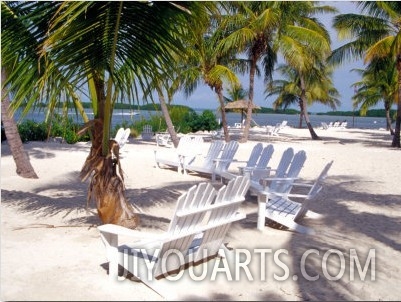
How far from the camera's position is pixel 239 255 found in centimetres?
448

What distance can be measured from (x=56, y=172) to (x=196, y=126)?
20.1 metres

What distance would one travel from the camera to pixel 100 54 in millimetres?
4602

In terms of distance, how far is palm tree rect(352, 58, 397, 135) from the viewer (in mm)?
31292

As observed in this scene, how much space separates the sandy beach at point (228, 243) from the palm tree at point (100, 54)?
0.74 m

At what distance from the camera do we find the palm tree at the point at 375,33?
19.3m

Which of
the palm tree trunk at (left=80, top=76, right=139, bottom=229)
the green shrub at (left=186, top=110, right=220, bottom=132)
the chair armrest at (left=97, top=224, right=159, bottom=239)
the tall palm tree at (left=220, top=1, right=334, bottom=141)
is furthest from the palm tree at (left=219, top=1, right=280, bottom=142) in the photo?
the chair armrest at (left=97, top=224, right=159, bottom=239)

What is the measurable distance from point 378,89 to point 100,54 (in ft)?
127

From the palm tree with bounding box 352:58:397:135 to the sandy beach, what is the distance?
1861 cm

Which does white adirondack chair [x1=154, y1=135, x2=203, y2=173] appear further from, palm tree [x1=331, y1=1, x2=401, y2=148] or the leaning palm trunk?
palm tree [x1=331, y1=1, x2=401, y2=148]

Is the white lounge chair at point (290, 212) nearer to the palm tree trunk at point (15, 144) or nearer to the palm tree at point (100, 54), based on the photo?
the palm tree at point (100, 54)

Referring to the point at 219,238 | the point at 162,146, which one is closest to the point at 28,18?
the point at 219,238

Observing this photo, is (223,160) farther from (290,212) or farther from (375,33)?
(375,33)

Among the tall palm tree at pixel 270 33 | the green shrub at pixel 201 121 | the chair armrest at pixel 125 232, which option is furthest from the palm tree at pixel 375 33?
the chair armrest at pixel 125 232

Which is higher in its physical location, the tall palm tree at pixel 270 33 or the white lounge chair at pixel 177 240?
the tall palm tree at pixel 270 33
